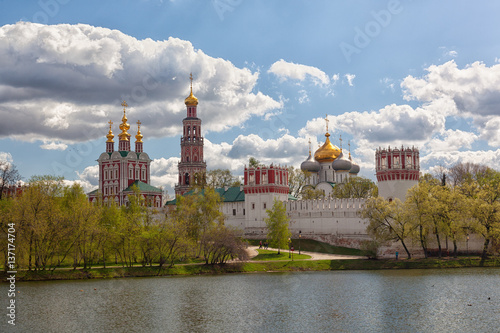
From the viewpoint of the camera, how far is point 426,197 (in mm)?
58156

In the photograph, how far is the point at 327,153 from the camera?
106 meters

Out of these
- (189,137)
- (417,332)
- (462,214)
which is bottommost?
(417,332)

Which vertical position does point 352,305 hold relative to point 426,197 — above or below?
below

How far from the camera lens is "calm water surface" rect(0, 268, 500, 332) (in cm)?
2892

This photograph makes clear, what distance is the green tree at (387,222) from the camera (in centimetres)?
5897

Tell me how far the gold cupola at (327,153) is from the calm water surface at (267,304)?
57614 millimetres

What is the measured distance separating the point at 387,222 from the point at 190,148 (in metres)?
56.3

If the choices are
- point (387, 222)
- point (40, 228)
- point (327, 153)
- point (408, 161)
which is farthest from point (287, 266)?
point (327, 153)

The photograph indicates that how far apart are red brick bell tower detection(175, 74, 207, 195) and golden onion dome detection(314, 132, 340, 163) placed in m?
20.3

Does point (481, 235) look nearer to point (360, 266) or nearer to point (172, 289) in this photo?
point (360, 266)

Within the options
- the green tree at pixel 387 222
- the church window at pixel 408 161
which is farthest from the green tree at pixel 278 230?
the church window at pixel 408 161

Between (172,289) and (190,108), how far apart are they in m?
71.7

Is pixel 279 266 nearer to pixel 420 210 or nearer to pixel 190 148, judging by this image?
pixel 420 210

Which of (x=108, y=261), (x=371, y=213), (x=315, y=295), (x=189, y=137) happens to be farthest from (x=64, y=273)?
(x=189, y=137)
